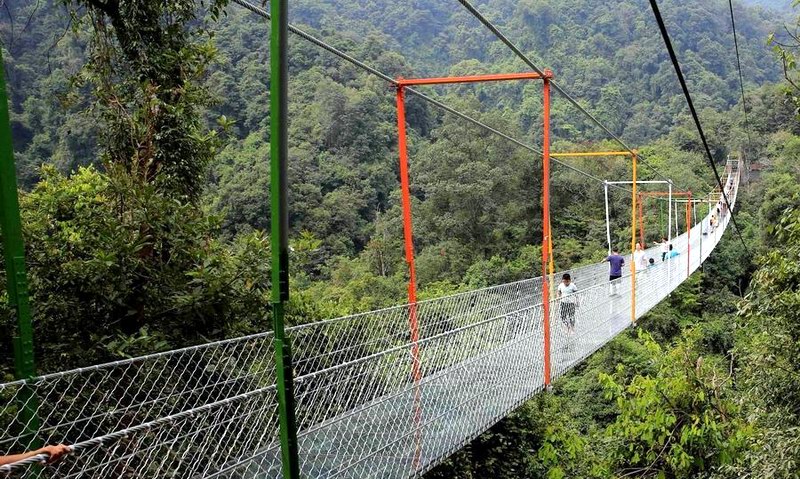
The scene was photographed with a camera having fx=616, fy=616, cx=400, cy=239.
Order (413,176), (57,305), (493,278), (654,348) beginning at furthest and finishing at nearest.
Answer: (413,176), (493,278), (654,348), (57,305)

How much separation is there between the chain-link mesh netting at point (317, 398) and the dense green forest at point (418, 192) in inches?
11.6

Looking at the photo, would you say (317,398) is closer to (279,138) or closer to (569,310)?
(569,310)

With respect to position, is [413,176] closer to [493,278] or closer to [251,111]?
[493,278]

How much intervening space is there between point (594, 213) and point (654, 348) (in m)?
10.8

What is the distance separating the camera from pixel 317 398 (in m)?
2.59

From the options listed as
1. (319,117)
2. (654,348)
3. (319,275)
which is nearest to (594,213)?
(319,275)

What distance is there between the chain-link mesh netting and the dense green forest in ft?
0.96

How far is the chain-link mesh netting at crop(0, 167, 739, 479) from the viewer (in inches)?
58.9

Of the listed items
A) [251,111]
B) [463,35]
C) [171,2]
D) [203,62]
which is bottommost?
[203,62]

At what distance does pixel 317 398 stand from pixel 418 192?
14598 mm

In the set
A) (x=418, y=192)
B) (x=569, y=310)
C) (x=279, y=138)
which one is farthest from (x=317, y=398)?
(x=418, y=192)

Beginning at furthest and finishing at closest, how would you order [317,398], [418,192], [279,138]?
[418,192], [317,398], [279,138]

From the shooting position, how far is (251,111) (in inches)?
642

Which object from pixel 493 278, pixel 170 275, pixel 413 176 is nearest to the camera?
pixel 170 275
